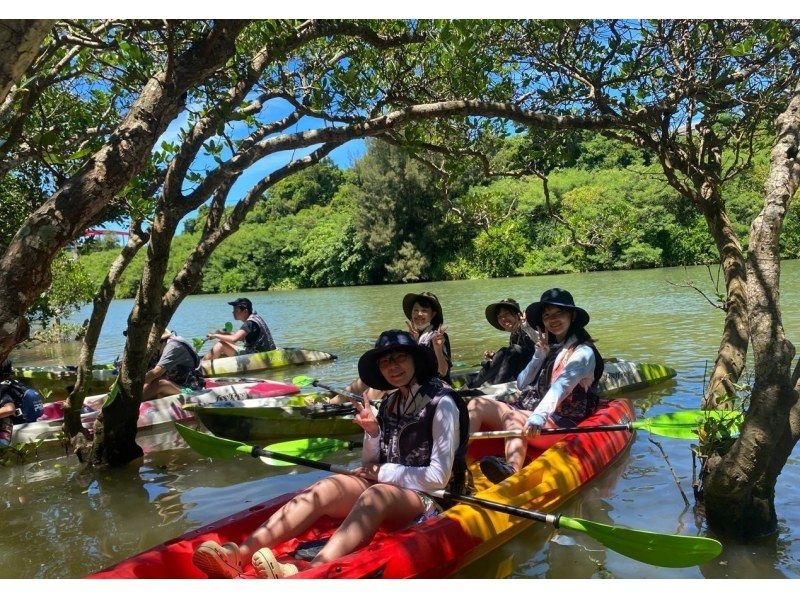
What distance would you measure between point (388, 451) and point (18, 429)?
16.4 feet

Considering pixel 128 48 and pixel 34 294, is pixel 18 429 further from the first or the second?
pixel 34 294

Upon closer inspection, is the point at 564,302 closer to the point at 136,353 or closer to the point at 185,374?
the point at 136,353

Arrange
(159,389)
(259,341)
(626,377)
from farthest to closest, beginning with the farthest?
(259,341) → (626,377) → (159,389)

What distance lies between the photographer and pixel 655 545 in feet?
11.4

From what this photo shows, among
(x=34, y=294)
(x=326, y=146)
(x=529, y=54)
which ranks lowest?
(x=34, y=294)

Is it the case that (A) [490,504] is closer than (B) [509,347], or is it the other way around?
(A) [490,504]

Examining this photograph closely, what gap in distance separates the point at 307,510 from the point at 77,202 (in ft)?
6.44

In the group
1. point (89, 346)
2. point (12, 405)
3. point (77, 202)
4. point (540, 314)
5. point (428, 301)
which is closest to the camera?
point (77, 202)

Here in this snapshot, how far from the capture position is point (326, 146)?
7.13 m

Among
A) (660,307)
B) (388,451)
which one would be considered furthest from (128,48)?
(660,307)

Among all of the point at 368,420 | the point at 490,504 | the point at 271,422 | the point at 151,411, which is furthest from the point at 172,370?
the point at 490,504

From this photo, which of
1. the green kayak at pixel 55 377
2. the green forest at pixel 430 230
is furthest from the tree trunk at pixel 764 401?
the green forest at pixel 430 230

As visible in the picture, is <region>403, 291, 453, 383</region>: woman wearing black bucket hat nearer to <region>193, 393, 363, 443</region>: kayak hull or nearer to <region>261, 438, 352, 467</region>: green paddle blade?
<region>193, 393, 363, 443</region>: kayak hull

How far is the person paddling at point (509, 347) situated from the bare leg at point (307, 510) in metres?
A: 3.64
